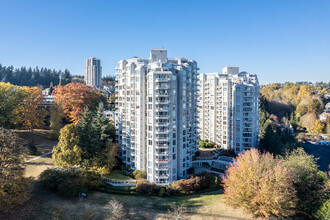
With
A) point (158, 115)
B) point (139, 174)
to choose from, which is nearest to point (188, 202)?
point (139, 174)

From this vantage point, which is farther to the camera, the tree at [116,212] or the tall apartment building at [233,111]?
the tall apartment building at [233,111]

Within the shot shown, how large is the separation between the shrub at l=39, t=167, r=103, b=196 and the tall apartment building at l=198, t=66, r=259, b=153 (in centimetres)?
4472

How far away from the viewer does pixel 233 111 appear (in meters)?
73.0

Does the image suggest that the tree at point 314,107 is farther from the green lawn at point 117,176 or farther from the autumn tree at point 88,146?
the green lawn at point 117,176

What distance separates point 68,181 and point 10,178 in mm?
9359

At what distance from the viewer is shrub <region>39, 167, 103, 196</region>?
4019cm

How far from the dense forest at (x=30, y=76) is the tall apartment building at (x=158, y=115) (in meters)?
118

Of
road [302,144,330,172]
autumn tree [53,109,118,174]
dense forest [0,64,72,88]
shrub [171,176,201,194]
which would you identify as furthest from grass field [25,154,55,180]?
dense forest [0,64,72,88]

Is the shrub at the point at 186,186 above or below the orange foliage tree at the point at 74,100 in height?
below

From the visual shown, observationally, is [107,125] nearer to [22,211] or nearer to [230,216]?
[22,211]

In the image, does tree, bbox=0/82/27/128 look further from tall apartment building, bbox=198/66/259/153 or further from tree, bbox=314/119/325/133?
tree, bbox=314/119/325/133

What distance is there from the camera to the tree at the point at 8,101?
61.2 metres

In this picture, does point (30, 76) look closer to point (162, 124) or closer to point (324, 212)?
point (162, 124)

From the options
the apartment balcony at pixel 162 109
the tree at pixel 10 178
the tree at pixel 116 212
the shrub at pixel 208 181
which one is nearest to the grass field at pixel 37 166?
the tree at pixel 10 178
